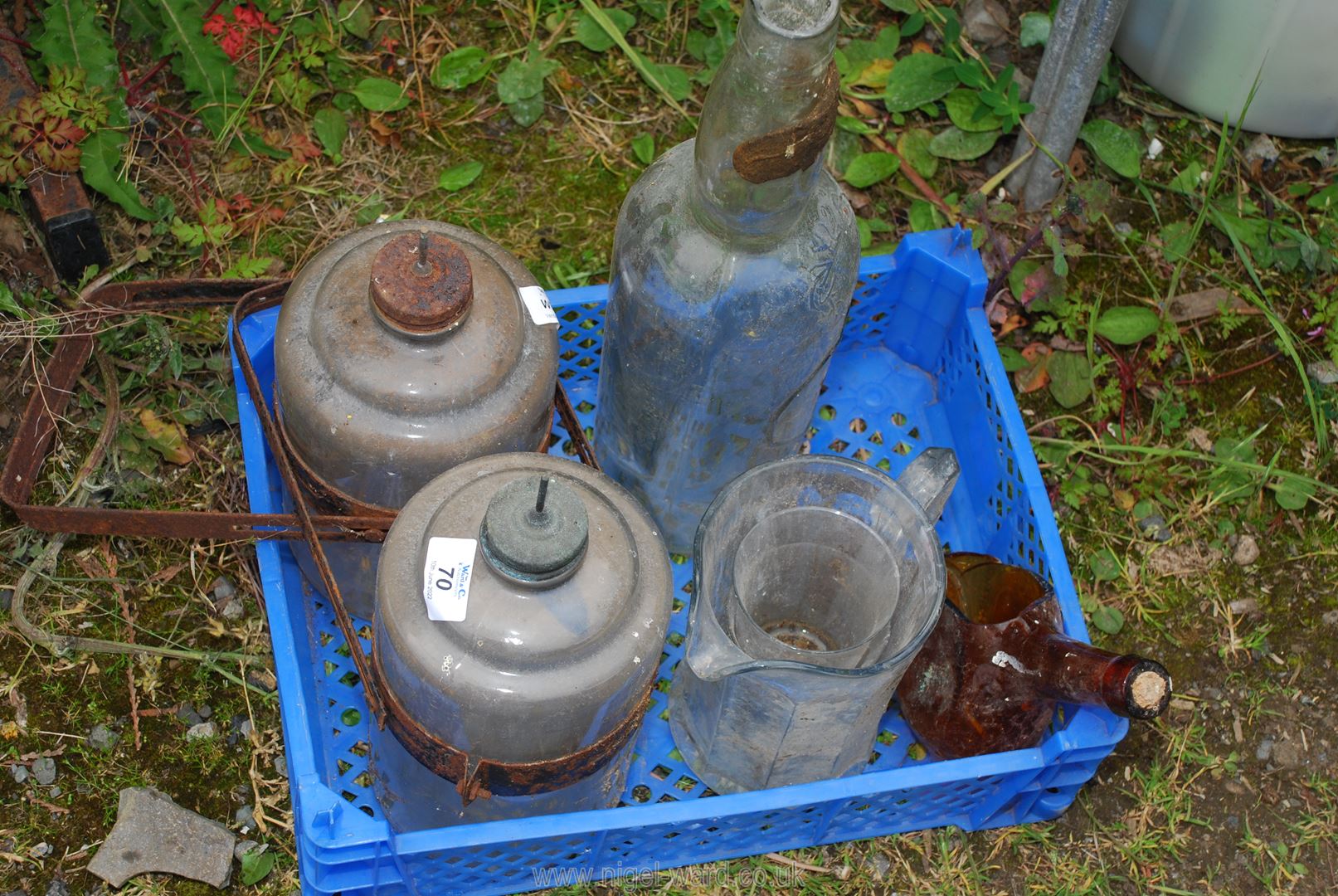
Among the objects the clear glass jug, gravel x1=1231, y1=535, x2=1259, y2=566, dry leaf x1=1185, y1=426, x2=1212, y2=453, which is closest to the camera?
the clear glass jug

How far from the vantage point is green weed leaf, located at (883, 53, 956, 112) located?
278 cm

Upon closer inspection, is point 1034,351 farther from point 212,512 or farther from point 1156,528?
point 212,512

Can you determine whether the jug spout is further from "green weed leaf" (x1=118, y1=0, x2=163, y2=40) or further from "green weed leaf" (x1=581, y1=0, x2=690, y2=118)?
"green weed leaf" (x1=118, y1=0, x2=163, y2=40)

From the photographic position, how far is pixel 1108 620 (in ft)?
7.87

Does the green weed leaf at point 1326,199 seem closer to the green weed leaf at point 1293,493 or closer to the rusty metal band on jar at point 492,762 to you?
the green weed leaf at point 1293,493

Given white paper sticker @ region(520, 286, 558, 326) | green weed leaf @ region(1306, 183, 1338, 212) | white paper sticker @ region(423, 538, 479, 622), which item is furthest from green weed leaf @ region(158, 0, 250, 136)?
green weed leaf @ region(1306, 183, 1338, 212)

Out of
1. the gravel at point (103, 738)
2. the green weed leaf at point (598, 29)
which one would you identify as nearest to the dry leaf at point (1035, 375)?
the green weed leaf at point (598, 29)

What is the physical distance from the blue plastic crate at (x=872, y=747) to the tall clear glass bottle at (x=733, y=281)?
0.25 meters

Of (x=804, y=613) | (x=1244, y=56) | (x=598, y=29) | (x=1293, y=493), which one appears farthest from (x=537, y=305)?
(x=1244, y=56)

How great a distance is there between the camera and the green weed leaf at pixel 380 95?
107 inches

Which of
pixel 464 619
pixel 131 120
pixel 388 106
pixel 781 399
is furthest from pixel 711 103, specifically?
pixel 131 120

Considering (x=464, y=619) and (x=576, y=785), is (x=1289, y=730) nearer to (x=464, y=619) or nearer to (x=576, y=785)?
(x=576, y=785)

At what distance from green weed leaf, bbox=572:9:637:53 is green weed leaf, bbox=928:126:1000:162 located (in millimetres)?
672

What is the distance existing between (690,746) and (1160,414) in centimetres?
114
